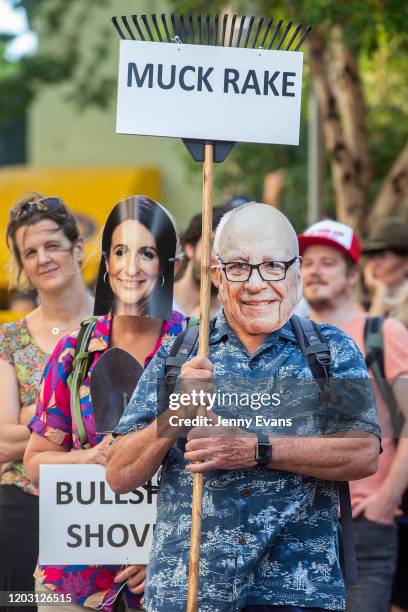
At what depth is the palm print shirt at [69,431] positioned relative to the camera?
414 cm

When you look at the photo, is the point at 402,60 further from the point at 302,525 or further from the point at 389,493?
the point at 302,525

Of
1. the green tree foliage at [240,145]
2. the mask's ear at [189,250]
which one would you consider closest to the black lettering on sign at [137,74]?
the mask's ear at [189,250]

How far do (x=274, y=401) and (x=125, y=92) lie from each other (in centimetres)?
115

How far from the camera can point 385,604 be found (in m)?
5.22

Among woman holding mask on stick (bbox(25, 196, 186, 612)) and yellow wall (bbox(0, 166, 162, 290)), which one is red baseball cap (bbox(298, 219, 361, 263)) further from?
yellow wall (bbox(0, 166, 162, 290))

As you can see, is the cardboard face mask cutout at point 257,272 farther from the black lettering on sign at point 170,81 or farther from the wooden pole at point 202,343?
the black lettering on sign at point 170,81

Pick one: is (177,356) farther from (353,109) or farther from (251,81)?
(353,109)

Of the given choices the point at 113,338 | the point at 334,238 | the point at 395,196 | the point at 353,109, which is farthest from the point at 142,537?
the point at 353,109

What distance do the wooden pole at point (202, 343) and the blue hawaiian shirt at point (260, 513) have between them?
2.3 inches

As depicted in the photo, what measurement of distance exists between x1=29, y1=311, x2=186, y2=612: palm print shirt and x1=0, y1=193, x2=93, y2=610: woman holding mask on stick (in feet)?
1.59

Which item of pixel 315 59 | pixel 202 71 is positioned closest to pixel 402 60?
pixel 315 59

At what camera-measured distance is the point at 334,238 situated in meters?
5.59

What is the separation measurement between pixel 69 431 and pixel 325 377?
1.18 m

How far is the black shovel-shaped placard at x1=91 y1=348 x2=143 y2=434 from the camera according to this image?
4.11 metres
